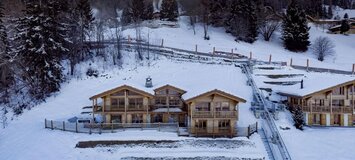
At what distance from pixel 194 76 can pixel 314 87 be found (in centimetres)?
1430

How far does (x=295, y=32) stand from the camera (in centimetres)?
6525

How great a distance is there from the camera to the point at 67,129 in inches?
1435

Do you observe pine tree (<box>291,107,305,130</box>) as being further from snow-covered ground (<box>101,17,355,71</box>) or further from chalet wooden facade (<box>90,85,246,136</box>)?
snow-covered ground (<box>101,17,355,71</box>)

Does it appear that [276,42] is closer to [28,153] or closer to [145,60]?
[145,60]

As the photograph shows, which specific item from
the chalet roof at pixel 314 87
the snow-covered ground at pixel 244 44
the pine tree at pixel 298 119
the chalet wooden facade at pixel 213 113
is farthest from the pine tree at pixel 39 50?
the pine tree at pixel 298 119

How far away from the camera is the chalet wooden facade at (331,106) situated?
39.7 metres

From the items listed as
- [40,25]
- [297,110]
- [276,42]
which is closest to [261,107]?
[297,110]

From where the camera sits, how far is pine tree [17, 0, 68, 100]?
45000mm

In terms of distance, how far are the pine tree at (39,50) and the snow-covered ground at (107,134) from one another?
182cm

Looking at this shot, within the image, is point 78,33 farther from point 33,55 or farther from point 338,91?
point 338,91

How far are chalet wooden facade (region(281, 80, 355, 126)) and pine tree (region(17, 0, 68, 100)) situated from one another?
25142 mm

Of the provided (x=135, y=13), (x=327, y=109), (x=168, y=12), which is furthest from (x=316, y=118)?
(x=135, y=13)

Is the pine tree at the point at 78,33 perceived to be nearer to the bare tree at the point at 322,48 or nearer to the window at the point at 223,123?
the window at the point at 223,123

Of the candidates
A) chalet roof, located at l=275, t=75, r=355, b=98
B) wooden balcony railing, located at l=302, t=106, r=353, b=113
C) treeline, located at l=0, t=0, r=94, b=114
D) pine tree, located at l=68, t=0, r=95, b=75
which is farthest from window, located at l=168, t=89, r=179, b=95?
Result: pine tree, located at l=68, t=0, r=95, b=75
